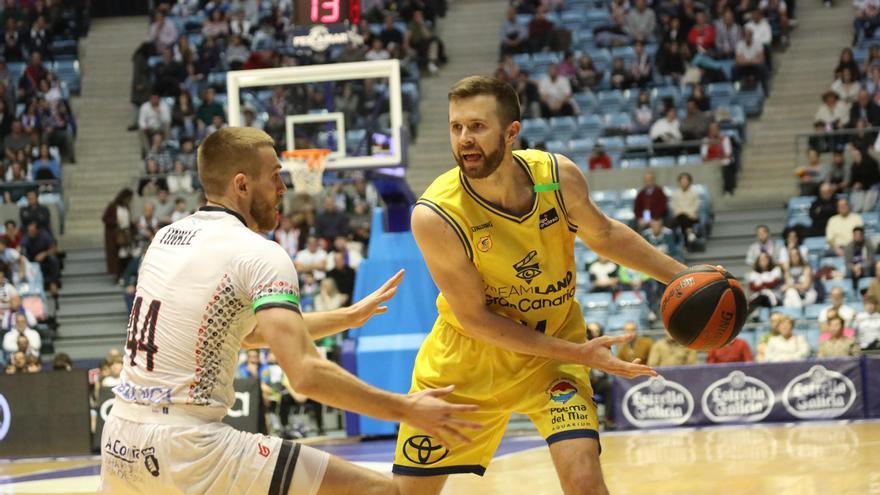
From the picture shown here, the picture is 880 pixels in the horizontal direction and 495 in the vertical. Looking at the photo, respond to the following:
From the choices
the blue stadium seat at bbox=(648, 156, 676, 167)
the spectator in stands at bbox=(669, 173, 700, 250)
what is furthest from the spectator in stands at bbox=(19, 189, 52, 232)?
the spectator in stands at bbox=(669, 173, 700, 250)

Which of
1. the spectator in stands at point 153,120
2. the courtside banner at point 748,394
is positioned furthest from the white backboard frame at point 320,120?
the spectator in stands at point 153,120

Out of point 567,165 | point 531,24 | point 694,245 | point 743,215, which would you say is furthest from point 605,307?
point 567,165

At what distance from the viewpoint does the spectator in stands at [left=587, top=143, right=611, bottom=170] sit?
18.6 metres

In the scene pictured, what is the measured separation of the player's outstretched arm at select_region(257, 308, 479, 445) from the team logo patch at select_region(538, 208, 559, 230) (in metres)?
1.45

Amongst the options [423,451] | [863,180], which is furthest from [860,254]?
[423,451]

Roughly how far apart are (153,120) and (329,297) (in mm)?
7046

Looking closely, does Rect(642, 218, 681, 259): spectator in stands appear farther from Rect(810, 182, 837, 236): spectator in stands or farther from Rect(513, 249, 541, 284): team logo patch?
Rect(513, 249, 541, 284): team logo patch

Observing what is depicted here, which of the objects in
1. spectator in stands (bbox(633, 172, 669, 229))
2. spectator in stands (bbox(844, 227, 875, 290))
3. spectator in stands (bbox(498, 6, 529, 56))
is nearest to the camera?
spectator in stands (bbox(844, 227, 875, 290))

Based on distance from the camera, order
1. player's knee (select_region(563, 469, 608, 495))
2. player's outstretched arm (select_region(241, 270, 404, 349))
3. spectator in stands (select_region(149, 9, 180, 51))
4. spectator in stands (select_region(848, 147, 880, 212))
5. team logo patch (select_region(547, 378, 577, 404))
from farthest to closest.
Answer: spectator in stands (select_region(149, 9, 180, 51)), spectator in stands (select_region(848, 147, 880, 212)), team logo patch (select_region(547, 378, 577, 404)), player's outstretched arm (select_region(241, 270, 404, 349)), player's knee (select_region(563, 469, 608, 495))

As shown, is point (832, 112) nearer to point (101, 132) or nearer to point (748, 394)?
point (748, 394)

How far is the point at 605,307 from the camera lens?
637 inches

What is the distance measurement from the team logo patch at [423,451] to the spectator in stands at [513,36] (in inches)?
661

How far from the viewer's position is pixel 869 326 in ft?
46.9

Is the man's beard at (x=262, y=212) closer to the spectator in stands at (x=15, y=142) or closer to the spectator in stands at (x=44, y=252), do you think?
the spectator in stands at (x=44, y=252)
